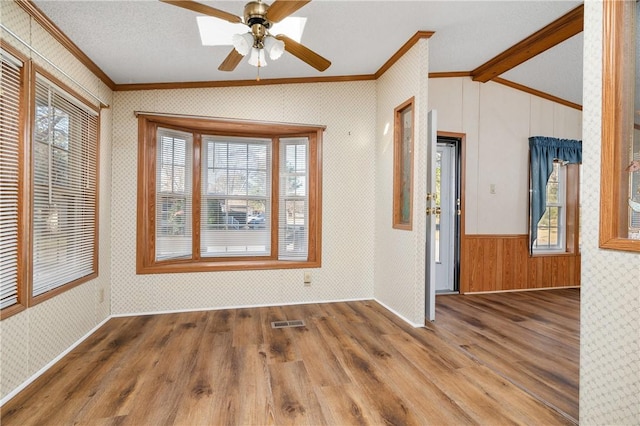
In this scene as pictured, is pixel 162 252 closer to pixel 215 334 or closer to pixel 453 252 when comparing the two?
pixel 215 334

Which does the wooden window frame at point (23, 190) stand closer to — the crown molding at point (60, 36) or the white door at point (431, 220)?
the crown molding at point (60, 36)

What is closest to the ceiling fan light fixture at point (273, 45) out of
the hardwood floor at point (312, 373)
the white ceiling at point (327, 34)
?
the white ceiling at point (327, 34)

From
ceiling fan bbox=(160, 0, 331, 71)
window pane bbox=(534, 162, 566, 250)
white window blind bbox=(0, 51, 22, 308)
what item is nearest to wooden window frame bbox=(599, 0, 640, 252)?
ceiling fan bbox=(160, 0, 331, 71)

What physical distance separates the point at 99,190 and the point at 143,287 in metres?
1.11

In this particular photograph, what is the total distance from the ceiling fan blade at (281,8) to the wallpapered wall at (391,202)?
1.76 m

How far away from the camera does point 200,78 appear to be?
137 inches

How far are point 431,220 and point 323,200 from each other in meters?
1.29

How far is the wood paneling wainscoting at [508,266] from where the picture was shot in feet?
14.8

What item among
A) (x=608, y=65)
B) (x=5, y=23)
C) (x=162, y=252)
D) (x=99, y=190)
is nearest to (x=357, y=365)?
(x=608, y=65)

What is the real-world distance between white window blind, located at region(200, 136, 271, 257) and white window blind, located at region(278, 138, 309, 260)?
0.18 m

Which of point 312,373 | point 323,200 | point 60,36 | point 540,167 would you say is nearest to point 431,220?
point 323,200

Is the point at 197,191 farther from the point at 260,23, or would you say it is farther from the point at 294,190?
the point at 260,23

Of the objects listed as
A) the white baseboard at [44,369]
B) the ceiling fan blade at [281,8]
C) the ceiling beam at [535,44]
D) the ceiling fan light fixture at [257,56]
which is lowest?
the white baseboard at [44,369]

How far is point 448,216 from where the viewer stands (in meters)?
4.55
